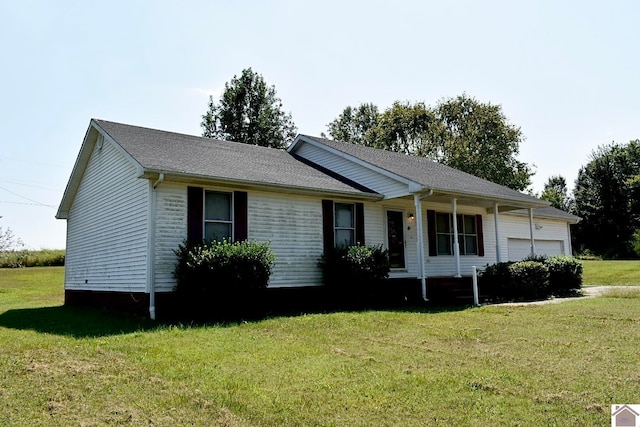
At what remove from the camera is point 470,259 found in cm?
1614

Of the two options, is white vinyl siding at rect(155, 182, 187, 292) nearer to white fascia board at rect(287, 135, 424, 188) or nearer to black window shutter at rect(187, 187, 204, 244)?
black window shutter at rect(187, 187, 204, 244)

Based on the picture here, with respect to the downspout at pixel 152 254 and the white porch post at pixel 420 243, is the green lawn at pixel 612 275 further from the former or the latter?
the downspout at pixel 152 254

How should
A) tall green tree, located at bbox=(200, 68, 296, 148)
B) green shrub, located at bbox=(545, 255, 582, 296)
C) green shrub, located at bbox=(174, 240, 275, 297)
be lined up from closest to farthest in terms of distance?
1. green shrub, located at bbox=(174, 240, 275, 297)
2. green shrub, located at bbox=(545, 255, 582, 296)
3. tall green tree, located at bbox=(200, 68, 296, 148)

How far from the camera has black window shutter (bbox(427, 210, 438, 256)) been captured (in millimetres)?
15000

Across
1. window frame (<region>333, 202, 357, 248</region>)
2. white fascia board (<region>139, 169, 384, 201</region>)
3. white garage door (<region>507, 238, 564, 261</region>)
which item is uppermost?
white fascia board (<region>139, 169, 384, 201</region>)

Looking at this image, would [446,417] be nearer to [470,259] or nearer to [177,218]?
[177,218]

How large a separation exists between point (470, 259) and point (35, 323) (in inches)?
488

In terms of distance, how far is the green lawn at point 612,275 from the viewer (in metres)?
18.6

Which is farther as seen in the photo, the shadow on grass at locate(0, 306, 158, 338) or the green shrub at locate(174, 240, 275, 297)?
the green shrub at locate(174, 240, 275, 297)

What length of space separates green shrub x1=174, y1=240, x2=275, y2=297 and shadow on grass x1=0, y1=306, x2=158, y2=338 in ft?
3.48

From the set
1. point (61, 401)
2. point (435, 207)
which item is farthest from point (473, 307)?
point (61, 401)

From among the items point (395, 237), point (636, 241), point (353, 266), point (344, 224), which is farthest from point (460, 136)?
point (353, 266)

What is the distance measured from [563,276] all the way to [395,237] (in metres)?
5.30

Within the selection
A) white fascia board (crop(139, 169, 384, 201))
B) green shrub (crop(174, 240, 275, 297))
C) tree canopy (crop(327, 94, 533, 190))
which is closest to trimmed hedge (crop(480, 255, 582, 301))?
white fascia board (crop(139, 169, 384, 201))
